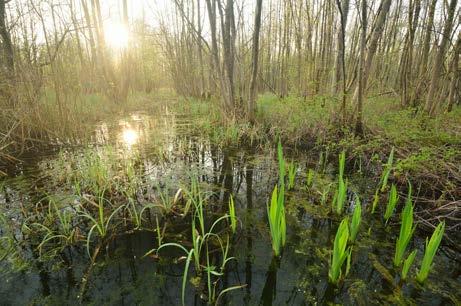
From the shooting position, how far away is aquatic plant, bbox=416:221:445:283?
1.15m

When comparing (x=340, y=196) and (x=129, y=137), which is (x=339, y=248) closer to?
(x=340, y=196)

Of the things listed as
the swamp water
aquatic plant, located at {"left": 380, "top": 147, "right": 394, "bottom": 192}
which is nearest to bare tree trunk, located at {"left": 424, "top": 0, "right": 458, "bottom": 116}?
the swamp water

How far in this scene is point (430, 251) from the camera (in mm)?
1188

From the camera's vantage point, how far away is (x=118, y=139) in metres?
4.45

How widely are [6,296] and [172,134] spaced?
3789 mm

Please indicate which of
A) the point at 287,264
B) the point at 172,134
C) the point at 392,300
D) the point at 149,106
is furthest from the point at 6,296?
the point at 149,106

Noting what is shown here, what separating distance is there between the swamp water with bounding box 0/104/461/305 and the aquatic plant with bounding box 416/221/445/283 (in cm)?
7

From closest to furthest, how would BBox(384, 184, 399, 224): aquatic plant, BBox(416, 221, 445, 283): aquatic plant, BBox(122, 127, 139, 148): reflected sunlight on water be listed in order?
BBox(416, 221, 445, 283): aquatic plant < BBox(384, 184, 399, 224): aquatic plant < BBox(122, 127, 139, 148): reflected sunlight on water

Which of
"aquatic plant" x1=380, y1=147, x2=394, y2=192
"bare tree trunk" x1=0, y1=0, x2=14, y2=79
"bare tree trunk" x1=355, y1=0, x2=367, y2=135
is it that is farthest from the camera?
"bare tree trunk" x1=0, y1=0, x2=14, y2=79

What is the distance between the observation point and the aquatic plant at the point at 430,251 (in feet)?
3.77

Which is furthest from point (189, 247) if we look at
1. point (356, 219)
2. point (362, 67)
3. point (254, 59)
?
point (254, 59)

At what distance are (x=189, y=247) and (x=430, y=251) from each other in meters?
1.48

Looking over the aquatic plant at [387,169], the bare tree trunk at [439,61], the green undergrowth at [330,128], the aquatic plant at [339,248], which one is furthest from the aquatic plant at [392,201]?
the bare tree trunk at [439,61]

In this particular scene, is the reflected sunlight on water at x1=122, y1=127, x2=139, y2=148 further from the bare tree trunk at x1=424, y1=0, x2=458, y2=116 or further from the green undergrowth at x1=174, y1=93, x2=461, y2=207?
the bare tree trunk at x1=424, y1=0, x2=458, y2=116
